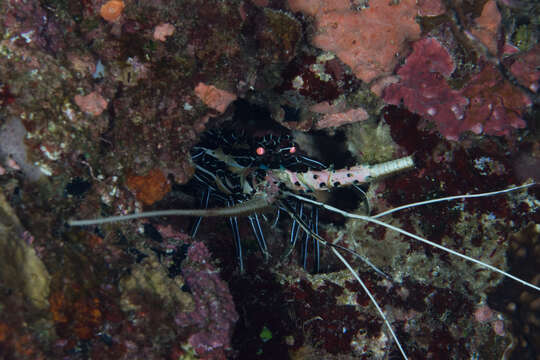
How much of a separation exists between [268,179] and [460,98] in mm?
2120

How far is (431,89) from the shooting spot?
3254 millimetres

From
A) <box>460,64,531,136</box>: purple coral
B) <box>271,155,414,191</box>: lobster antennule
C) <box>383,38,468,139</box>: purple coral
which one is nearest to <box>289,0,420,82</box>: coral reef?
<box>383,38,468,139</box>: purple coral

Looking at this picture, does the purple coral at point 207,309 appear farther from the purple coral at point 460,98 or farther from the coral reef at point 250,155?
the purple coral at point 460,98

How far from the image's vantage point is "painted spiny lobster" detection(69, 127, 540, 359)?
9.39 feet

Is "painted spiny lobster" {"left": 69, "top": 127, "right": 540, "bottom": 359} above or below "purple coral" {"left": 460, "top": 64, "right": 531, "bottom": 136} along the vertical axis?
below

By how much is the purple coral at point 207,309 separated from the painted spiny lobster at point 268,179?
0.42 metres

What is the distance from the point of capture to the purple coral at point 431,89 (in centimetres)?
314

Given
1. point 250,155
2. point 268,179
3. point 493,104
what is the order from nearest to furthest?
point 268,179 → point 493,104 → point 250,155

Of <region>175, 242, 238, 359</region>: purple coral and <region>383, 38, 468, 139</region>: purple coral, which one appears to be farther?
<region>383, 38, 468, 139</region>: purple coral

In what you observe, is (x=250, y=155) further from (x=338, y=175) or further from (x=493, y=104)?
(x=493, y=104)

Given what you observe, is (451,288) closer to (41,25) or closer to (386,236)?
(386,236)

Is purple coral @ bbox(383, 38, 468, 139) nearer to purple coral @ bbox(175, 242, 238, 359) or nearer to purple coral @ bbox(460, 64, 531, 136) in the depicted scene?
purple coral @ bbox(460, 64, 531, 136)

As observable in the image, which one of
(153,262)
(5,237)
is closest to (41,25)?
(5,237)

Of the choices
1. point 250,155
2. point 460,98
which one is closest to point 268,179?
point 250,155
